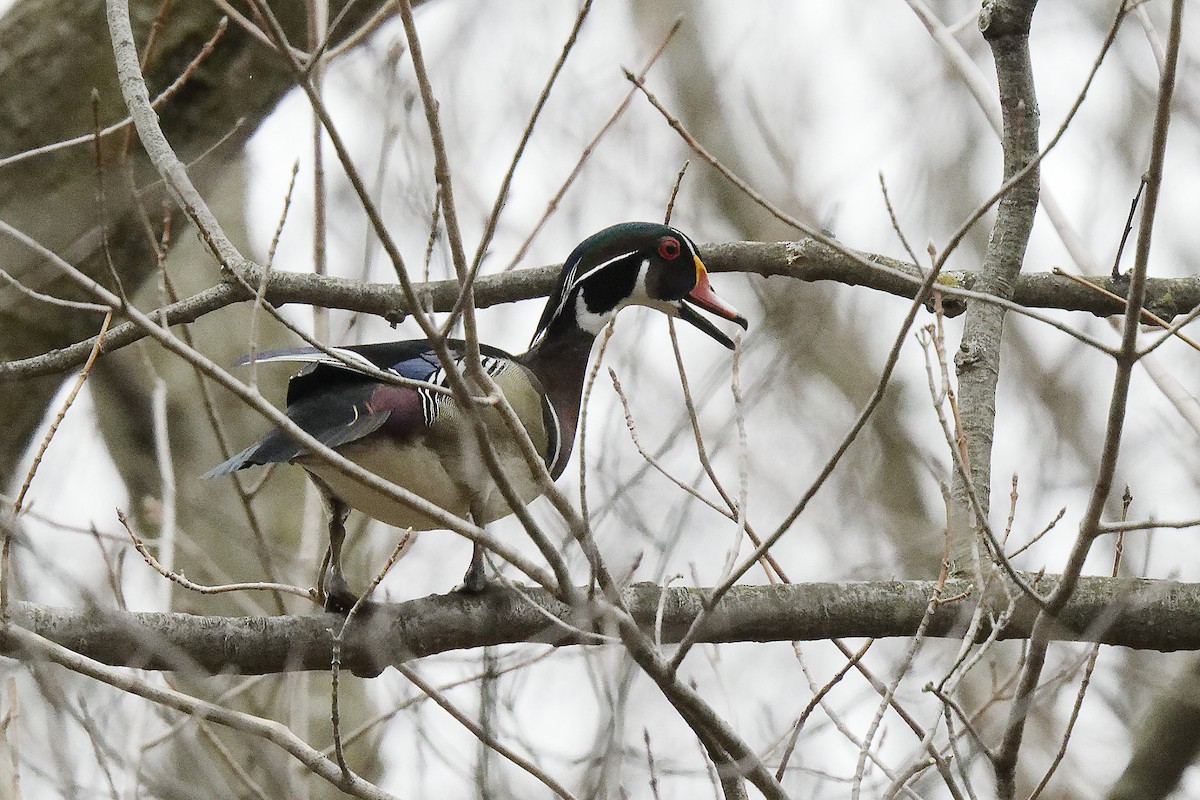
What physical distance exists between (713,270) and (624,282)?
0.74 feet

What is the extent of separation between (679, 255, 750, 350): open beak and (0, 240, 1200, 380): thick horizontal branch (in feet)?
0.17

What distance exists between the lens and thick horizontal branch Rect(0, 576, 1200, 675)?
2.47 metres

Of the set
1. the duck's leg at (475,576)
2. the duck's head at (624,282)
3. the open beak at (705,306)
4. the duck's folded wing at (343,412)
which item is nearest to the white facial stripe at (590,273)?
the duck's head at (624,282)

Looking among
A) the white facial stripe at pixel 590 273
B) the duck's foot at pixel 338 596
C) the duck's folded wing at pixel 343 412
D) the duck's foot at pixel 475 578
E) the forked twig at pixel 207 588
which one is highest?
the white facial stripe at pixel 590 273

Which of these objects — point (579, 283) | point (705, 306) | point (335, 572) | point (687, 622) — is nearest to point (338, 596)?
point (335, 572)

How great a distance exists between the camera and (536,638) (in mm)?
2611

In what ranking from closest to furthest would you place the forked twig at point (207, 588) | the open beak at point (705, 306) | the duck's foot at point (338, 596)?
the forked twig at point (207, 588), the duck's foot at point (338, 596), the open beak at point (705, 306)

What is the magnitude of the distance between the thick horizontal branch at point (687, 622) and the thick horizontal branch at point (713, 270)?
72cm

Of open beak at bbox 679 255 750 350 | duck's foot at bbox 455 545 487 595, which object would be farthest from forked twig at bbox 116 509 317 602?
open beak at bbox 679 255 750 350

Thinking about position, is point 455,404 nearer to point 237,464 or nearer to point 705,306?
point 237,464

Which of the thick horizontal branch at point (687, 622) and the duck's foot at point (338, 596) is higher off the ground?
the duck's foot at point (338, 596)

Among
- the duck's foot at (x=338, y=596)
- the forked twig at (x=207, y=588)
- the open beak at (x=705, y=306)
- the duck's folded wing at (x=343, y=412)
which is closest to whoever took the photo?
the forked twig at (x=207, y=588)

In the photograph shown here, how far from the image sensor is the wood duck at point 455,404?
8.87ft

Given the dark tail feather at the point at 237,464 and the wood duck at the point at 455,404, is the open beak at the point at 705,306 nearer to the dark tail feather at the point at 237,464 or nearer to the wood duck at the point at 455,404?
the wood duck at the point at 455,404
